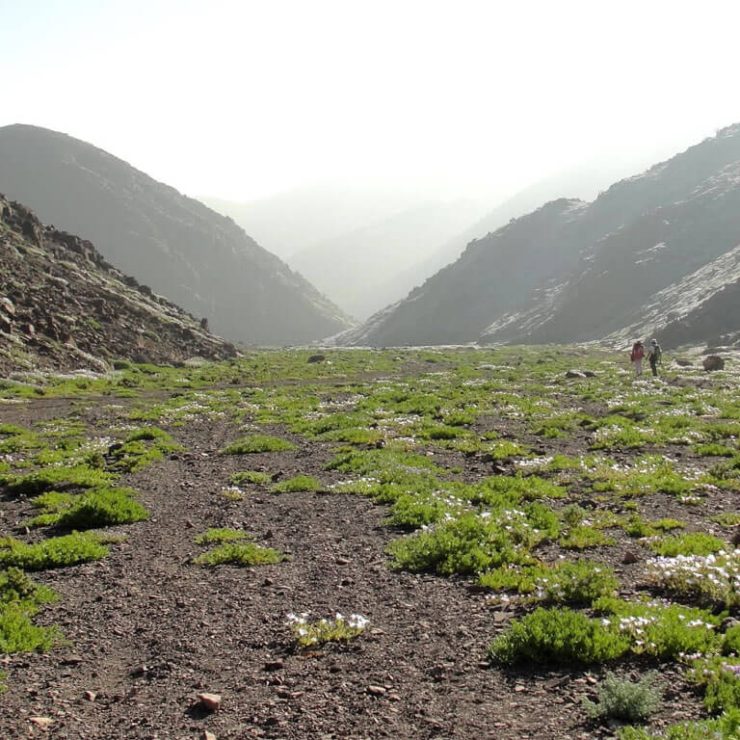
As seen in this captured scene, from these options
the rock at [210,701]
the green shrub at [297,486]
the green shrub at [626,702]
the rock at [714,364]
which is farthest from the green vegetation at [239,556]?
the rock at [714,364]

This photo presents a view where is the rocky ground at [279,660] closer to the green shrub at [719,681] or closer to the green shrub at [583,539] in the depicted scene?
the green shrub at [719,681]

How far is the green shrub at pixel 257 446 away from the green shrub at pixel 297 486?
17.6ft

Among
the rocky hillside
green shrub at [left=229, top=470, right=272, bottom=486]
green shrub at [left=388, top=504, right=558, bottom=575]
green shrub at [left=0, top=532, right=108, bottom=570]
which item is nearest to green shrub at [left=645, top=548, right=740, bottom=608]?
green shrub at [left=388, top=504, right=558, bottom=575]

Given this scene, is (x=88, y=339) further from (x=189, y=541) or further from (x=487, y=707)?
(x=487, y=707)

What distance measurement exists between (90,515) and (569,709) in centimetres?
1096

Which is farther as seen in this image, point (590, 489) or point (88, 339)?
point (88, 339)

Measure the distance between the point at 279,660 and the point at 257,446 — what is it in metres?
15.2

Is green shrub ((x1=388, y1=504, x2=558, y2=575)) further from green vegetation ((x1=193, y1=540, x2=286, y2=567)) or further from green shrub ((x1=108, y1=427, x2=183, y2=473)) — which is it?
green shrub ((x1=108, y1=427, x2=183, y2=473))

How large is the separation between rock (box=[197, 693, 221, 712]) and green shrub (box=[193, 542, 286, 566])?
451cm

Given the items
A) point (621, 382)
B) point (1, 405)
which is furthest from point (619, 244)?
point (1, 405)

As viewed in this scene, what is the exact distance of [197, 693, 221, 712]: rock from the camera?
22.9 ft

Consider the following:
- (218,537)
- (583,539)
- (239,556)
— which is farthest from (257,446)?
(583,539)

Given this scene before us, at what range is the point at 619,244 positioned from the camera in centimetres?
18800

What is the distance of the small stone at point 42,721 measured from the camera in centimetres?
662
